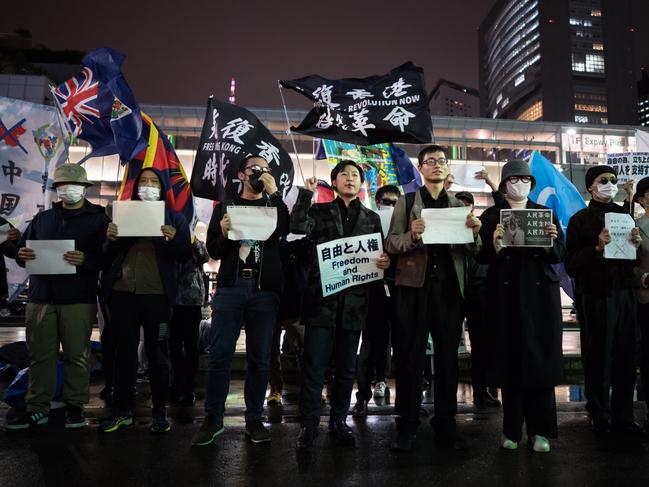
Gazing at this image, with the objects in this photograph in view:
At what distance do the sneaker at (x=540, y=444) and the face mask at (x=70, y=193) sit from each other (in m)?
4.50

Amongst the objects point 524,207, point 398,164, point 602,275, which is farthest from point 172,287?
point 398,164

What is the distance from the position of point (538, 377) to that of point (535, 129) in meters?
39.2

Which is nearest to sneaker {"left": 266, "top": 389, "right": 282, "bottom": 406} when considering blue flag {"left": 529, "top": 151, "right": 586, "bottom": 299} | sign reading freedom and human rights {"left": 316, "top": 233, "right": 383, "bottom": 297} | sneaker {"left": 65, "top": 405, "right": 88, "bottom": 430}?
sneaker {"left": 65, "top": 405, "right": 88, "bottom": 430}

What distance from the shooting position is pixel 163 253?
4352 millimetres

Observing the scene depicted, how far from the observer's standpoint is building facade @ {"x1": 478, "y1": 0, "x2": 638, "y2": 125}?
102 metres

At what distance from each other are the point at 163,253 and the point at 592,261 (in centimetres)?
386

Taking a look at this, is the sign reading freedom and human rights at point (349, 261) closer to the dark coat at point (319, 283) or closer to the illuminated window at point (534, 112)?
the dark coat at point (319, 283)

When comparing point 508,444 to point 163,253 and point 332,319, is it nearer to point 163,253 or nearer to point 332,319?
point 332,319

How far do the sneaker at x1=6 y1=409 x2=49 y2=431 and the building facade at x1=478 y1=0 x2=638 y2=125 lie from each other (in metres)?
108

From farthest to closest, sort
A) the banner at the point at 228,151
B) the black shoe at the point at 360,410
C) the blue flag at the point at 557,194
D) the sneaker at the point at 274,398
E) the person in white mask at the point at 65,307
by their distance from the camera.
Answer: the blue flag at the point at 557,194, the banner at the point at 228,151, the sneaker at the point at 274,398, the black shoe at the point at 360,410, the person in white mask at the point at 65,307

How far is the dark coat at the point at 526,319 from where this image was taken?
3678 millimetres

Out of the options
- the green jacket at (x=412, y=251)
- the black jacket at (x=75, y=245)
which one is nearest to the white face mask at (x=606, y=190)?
the green jacket at (x=412, y=251)

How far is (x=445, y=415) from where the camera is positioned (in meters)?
3.82

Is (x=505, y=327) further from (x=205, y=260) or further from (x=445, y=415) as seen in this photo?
(x=205, y=260)
